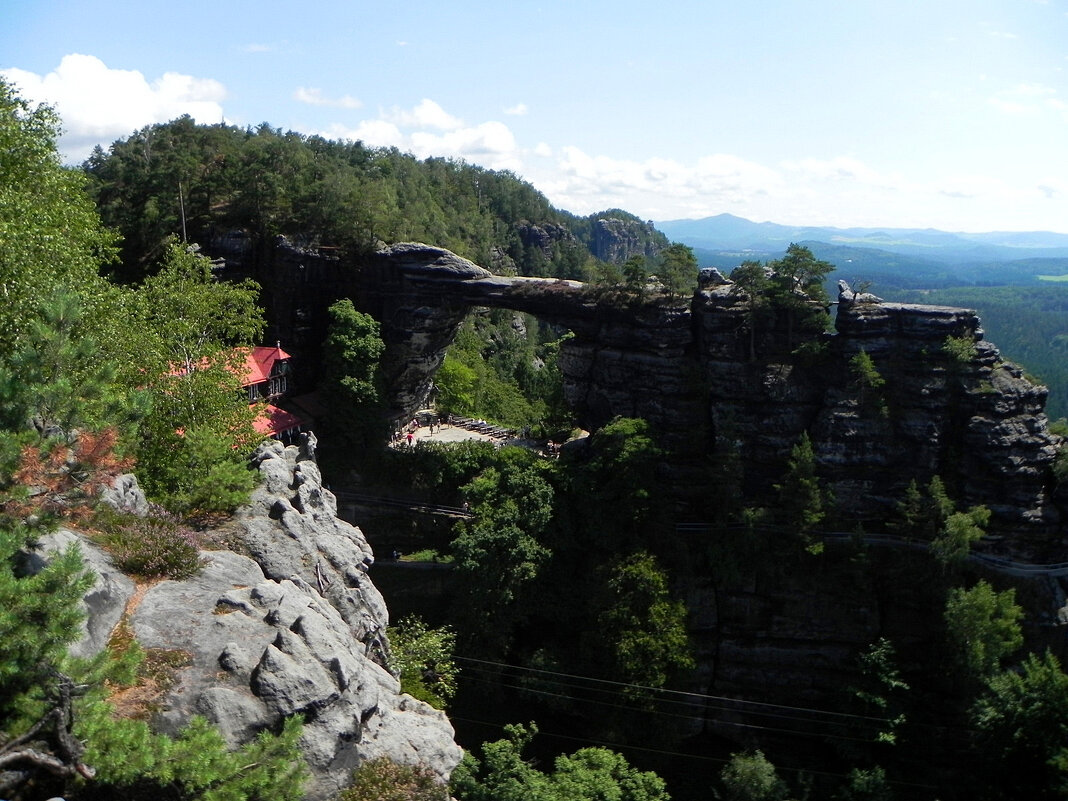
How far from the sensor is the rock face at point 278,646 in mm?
12586

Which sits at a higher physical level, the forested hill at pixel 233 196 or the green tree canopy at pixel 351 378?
the forested hill at pixel 233 196

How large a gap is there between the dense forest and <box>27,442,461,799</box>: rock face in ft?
2.27

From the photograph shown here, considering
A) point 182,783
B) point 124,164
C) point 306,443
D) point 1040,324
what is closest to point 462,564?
point 306,443

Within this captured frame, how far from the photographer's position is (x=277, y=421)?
36.6 meters

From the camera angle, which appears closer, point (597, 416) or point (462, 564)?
point (462, 564)

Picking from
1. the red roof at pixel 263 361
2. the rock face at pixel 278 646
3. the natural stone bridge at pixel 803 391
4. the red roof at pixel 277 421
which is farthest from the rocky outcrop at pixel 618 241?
the rock face at pixel 278 646

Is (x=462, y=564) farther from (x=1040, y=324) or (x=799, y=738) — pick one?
(x=1040, y=324)

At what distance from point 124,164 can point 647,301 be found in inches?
1283

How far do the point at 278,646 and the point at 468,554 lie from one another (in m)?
16.4

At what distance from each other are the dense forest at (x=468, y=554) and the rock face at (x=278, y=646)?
69 centimetres

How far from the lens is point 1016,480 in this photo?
3103 centimetres

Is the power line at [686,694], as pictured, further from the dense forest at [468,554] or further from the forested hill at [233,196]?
the forested hill at [233,196]

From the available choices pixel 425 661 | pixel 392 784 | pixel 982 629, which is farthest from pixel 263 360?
pixel 982 629

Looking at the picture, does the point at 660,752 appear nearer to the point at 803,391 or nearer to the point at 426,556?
the point at 426,556
